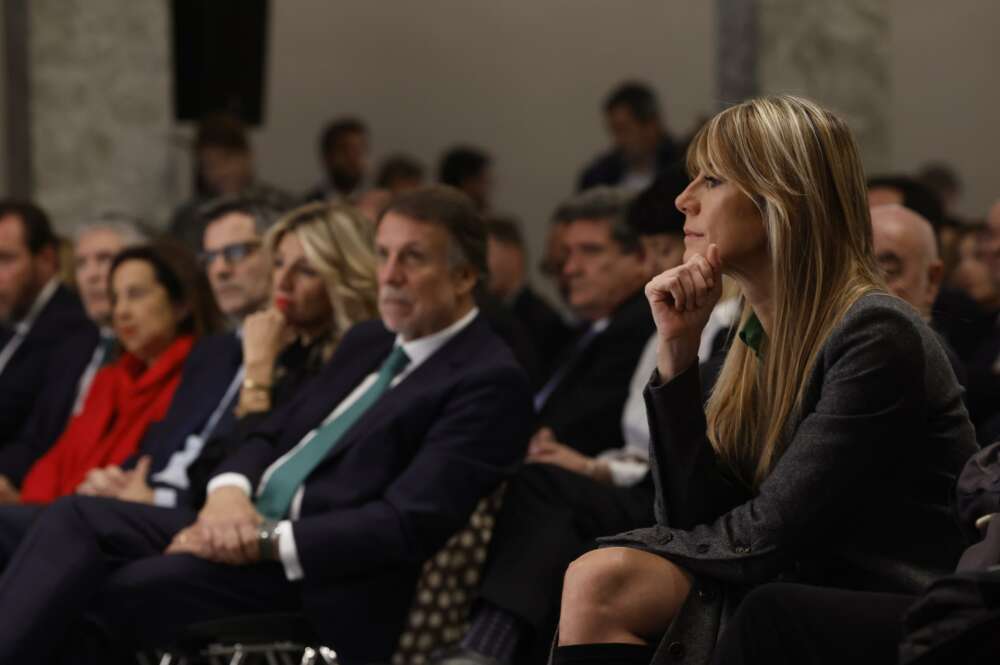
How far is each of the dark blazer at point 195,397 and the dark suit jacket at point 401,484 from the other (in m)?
0.79

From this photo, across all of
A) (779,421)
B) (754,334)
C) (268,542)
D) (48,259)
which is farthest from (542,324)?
(779,421)

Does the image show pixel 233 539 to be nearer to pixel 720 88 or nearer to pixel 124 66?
pixel 720 88

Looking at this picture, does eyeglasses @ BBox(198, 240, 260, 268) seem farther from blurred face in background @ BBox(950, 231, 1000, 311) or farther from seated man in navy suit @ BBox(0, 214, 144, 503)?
blurred face in background @ BBox(950, 231, 1000, 311)

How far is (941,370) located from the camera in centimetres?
262

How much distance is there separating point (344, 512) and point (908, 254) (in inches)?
53.1

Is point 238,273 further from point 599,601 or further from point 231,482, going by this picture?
point 599,601

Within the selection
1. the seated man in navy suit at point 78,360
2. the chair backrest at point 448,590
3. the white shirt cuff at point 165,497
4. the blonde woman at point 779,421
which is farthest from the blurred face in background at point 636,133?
the blonde woman at point 779,421

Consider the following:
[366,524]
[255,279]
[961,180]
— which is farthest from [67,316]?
[961,180]

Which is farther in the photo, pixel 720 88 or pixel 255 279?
pixel 720 88

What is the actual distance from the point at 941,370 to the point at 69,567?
6.64 feet

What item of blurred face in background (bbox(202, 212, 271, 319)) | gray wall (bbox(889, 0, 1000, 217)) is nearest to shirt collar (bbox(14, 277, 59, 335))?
blurred face in background (bbox(202, 212, 271, 319))

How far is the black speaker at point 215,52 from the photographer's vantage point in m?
8.41

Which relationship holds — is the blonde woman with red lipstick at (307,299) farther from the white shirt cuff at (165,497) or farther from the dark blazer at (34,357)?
the dark blazer at (34,357)

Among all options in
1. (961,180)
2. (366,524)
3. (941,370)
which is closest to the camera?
(941,370)
